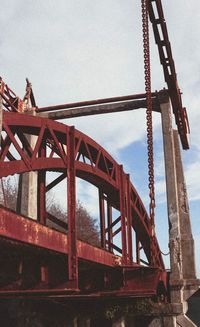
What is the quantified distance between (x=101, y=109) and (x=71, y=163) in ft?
32.8

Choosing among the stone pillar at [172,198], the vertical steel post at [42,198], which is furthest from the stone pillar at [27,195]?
the vertical steel post at [42,198]

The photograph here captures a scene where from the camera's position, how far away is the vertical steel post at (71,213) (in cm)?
829

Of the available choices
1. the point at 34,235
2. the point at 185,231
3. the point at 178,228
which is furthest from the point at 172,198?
the point at 34,235

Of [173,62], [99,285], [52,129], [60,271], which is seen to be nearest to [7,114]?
[52,129]

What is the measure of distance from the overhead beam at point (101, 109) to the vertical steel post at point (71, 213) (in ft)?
29.7

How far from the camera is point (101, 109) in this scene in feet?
62.9

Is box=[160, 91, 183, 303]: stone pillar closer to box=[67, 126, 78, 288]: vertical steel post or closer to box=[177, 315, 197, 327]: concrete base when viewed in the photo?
box=[177, 315, 197, 327]: concrete base

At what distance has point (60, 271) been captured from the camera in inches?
347

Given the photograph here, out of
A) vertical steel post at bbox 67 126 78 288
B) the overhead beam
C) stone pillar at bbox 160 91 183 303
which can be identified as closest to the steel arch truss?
vertical steel post at bbox 67 126 78 288

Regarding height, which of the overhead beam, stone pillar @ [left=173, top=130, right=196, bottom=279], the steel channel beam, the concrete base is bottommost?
the concrete base

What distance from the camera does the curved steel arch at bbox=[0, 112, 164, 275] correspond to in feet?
24.9

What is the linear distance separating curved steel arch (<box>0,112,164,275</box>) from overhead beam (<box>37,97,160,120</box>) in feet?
11.7

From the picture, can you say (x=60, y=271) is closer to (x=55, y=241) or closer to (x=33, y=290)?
(x=33, y=290)

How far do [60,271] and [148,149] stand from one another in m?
6.76
